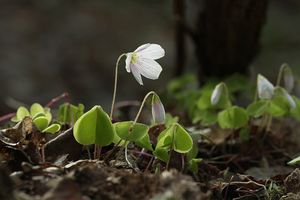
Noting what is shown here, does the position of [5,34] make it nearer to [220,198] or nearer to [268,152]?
[268,152]

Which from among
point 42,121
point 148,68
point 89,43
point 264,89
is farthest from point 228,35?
point 89,43

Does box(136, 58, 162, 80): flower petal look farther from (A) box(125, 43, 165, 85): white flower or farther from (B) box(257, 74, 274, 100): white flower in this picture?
(B) box(257, 74, 274, 100): white flower

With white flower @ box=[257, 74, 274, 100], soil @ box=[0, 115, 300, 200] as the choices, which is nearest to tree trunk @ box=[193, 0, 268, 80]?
soil @ box=[0, 115, 300, 200]

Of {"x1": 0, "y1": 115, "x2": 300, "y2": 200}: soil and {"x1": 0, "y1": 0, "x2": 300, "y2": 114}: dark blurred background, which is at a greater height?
{"x1": 0, "y1": 115, "x2": 300, "y2": 200}: soil

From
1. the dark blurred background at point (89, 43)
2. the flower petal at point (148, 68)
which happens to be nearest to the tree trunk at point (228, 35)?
the flower petal at point (148, 68)

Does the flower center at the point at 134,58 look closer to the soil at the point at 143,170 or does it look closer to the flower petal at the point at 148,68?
the flower petal at the point at 148,68

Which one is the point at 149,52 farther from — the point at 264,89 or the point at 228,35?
the point at 228,35
